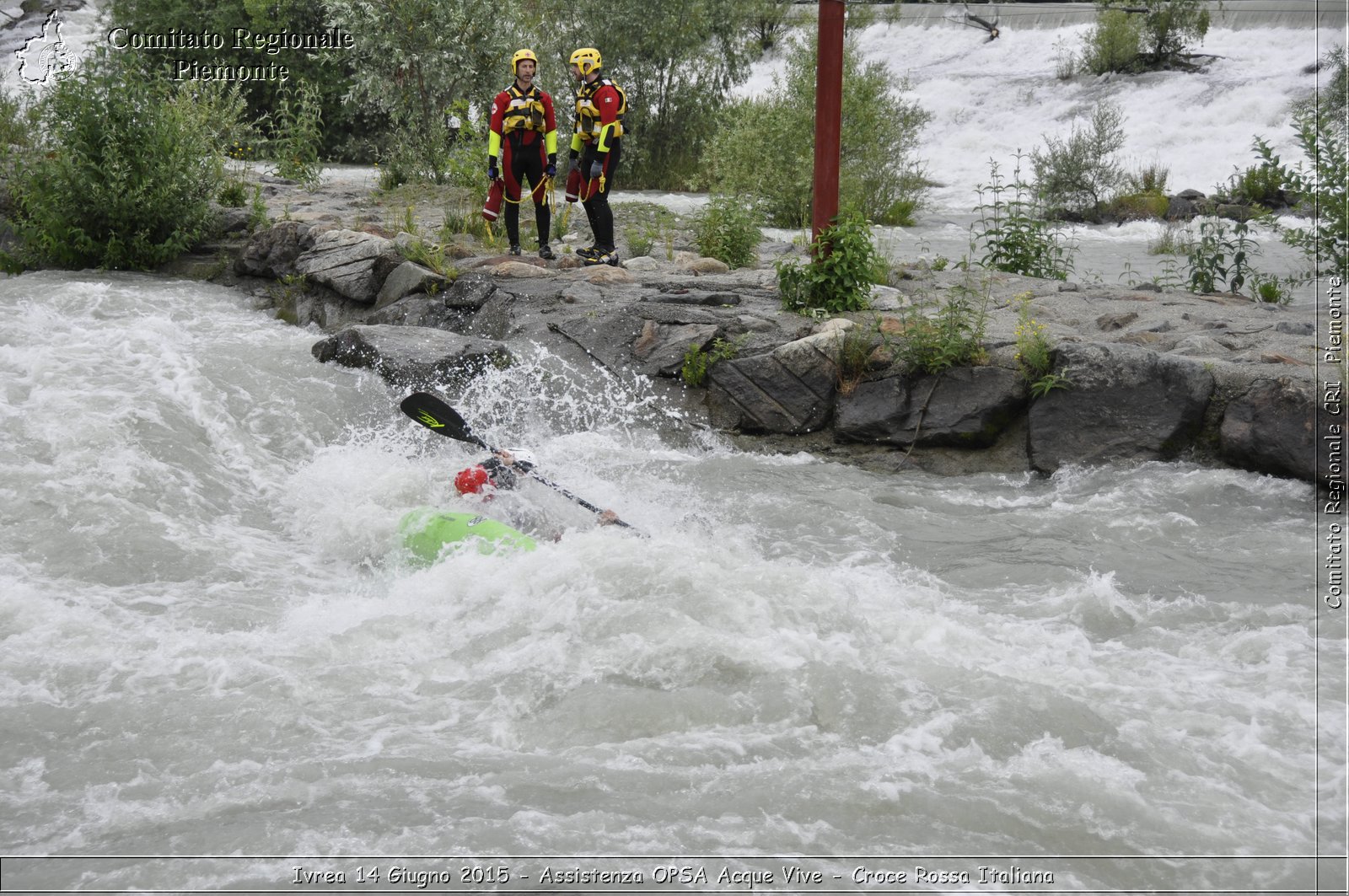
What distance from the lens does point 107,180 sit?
9.16 meters

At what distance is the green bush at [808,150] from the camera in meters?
12.5

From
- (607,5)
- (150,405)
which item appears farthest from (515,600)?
(607,5)

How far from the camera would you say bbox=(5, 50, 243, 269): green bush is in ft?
30.1

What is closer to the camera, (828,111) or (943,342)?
(943,342)

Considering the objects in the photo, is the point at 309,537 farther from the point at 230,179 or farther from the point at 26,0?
the point at 26,0

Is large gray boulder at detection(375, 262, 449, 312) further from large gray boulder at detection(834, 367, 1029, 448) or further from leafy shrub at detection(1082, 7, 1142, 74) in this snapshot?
leafy shrub at detection(1082, 7, 1142, 74)

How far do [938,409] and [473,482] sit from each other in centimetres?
266

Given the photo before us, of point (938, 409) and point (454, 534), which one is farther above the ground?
point (938, 409)

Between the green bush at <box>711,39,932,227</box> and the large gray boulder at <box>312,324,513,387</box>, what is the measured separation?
147 inches

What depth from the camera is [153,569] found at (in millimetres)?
4758

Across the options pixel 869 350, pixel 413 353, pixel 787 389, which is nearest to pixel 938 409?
pixel 869 350

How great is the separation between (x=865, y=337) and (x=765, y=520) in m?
1.57

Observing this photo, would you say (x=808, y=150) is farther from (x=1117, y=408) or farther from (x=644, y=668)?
(x=644, y=668)

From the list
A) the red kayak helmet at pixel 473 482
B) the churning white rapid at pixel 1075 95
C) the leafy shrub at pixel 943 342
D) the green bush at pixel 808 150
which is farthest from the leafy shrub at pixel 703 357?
the churning white rapid at pixel 1075 95
